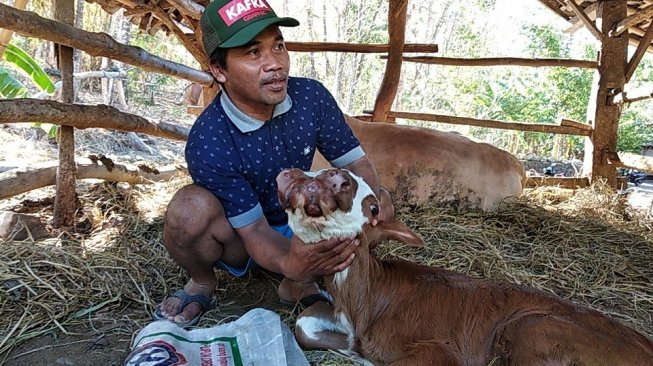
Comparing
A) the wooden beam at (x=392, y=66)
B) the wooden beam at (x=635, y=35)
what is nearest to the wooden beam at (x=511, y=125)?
the wooden beam at (x=392, y=66)

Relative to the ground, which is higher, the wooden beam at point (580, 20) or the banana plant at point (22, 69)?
the wooden beam at point (580, 20)

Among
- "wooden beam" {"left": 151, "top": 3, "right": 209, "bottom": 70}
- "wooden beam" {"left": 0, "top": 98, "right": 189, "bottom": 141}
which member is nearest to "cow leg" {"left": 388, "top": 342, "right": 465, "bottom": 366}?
"wooden beam" {"left": 0, "top": 98, "right": 189, "bottom": 141}

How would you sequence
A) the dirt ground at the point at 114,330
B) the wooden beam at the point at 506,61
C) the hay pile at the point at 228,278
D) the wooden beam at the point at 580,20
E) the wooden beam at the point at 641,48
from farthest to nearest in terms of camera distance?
the wooden beam at the point at 580,20
the wooden beam at the point at 506,61
the wooden beam at the point at 641,48
the hay pile at the point at 228,278
the dirt ground at the point at 114,330

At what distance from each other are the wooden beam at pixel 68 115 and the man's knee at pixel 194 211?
1141 mm

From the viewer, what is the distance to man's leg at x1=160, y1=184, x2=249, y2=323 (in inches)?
101

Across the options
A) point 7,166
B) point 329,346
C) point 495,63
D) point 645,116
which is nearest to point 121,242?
point 329,346

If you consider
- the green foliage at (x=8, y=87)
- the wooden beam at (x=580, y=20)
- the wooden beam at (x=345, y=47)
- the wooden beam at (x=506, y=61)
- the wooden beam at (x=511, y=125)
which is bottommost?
the wooden beam at (x=511, y=125)

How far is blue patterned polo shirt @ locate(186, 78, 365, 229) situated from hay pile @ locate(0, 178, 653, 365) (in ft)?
2.08

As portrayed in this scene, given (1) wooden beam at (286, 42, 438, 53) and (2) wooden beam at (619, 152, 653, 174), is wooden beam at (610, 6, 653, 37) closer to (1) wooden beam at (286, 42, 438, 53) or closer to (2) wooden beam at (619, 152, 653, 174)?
(2) wooden beam at (619, 152, 653, 174)

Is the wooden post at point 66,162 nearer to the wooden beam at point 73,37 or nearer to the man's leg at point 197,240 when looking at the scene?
→ the wooden beam at point 73,37

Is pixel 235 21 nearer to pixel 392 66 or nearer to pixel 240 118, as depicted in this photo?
pixel 240 118

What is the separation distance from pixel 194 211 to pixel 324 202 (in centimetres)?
90

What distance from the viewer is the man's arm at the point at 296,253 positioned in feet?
6.79

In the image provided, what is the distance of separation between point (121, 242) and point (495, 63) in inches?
212
